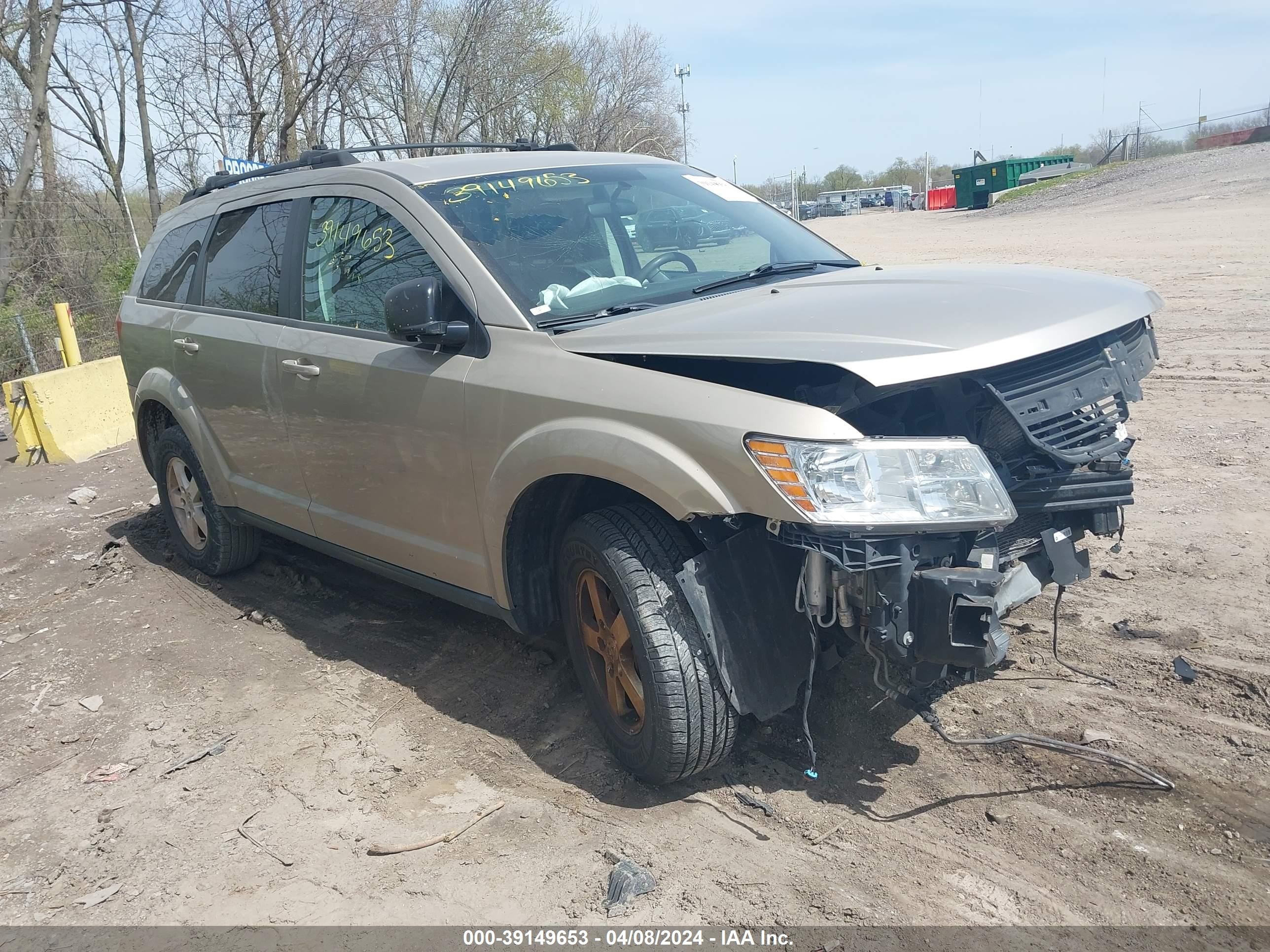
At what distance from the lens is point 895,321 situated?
2.90m

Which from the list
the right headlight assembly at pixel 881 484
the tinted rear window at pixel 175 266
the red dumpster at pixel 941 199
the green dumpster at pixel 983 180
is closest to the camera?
the right headlight assembly at pixel 881 484

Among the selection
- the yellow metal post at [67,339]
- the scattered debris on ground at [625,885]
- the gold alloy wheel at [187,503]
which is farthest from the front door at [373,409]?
the yellow metal post at [67,339]

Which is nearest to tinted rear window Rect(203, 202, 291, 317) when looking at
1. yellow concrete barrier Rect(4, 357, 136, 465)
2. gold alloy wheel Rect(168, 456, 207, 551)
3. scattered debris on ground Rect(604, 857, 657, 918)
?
gold alloy wheel Rect(168, 456, 207, 551)

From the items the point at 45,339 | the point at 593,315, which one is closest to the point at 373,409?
the point at 593,315

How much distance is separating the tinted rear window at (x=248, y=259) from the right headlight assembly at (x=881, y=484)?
9.26 ft

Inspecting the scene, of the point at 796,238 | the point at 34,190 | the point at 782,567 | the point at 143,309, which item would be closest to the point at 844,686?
the point at 782,567

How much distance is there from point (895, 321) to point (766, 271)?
114cm

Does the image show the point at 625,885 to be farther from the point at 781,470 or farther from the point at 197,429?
the point at 197,429

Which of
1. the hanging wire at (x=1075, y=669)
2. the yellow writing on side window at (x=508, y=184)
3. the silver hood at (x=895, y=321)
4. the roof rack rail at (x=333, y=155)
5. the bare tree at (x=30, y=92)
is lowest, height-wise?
the hanging wire at (x=1075, y=669)

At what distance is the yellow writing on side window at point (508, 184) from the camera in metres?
3.92

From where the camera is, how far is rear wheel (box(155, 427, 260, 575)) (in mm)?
5527

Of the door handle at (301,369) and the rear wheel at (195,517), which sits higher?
the door handle at (301,369)

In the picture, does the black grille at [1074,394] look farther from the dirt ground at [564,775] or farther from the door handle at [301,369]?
the door handle at [301,369]

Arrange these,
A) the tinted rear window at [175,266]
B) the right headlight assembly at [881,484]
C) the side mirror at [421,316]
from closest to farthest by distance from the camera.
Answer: the right headlight assembly at [881,484]
the side mirror at [421,316]
the tinted rear window at [175,266]
